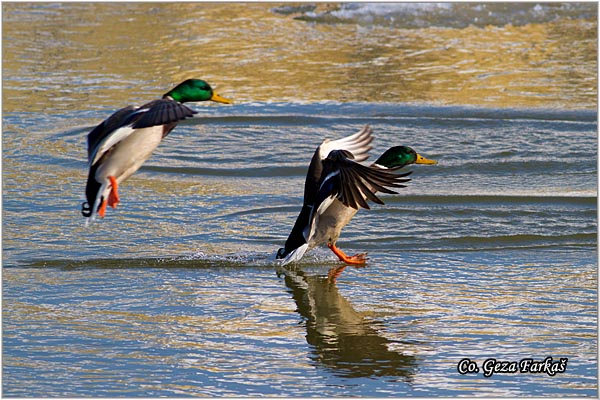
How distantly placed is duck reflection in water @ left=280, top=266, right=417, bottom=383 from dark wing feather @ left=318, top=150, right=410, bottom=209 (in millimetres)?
608

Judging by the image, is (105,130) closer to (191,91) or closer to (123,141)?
(123,141)

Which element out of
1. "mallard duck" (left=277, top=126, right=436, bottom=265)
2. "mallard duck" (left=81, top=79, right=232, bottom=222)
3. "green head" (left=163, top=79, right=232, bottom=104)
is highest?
"green head" (left=163, top=79, right=232, bottom=104)

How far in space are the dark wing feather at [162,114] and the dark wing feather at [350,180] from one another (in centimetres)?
137

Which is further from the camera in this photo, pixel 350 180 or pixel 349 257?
pixel 349 257

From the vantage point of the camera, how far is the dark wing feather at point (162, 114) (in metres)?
5.56

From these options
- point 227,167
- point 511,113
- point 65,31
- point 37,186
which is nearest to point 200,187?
point 227,167

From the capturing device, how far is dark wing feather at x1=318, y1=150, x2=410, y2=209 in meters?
6.55

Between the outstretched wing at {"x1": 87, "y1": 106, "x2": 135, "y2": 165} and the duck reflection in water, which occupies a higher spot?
the outstretched wing at {"x1": 87, "y1": 106, "x2": 135, "y2": 165}

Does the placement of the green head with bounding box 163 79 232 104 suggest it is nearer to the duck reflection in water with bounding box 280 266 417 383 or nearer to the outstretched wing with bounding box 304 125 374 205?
the outstretched wing with bounding box 304 125 374 205

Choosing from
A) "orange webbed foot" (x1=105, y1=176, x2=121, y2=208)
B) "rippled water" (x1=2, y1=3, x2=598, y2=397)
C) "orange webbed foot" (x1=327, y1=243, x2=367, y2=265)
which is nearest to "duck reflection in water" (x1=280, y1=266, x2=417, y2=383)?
"rippled water" (x1=2, y1=3, x2=598, y2=397)

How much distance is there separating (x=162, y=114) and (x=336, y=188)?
1553 mm

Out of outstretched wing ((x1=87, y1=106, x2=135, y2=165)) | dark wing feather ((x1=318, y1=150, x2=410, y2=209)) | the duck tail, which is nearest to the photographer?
outstretched wing ((x1=87, y1=106, x2=135, y2=165))

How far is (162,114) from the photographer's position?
→ 5.64m

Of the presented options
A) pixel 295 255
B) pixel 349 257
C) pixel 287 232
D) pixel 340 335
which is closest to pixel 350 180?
pixel 295 255
